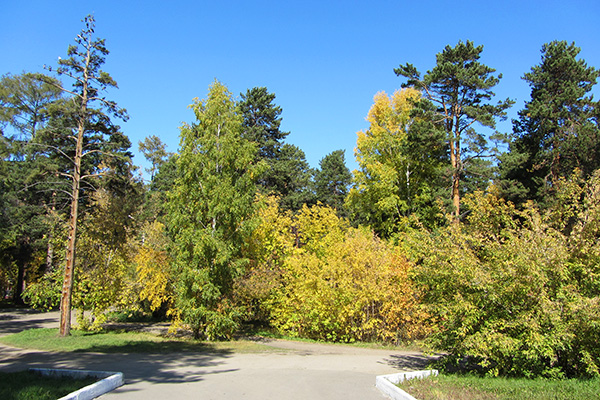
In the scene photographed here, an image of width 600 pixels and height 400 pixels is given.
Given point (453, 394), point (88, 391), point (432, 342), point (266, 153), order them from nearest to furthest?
1. point (88, 391)
2. point (453, 394)
3. point (432, 342)
4. point (266, 153)

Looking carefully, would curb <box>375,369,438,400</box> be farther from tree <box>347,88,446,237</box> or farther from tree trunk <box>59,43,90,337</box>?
tree <box>347,88,446,237</box>

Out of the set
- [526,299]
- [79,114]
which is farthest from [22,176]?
[526,299]

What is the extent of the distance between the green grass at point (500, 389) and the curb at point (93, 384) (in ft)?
17.7

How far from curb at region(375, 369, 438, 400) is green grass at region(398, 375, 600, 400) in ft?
0.86

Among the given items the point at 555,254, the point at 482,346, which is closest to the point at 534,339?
the point at 482,346

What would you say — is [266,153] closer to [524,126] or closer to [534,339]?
[524,126]

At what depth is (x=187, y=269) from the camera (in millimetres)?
15664

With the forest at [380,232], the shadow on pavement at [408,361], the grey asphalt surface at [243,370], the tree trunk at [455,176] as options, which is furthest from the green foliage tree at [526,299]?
the tree trunk at [455,176]

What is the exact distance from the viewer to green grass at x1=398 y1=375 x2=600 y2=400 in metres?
7.10

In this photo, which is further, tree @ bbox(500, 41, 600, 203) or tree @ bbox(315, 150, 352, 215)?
tree @ bbox(315, 150, 352, 215)

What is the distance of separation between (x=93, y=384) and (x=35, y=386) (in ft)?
2.97

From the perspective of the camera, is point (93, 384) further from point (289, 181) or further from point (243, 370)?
point (289, 181)

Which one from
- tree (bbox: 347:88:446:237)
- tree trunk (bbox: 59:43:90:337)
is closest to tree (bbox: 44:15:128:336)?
tree trunk (bbox: 59:43:90:337)

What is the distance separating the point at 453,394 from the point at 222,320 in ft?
33.3
